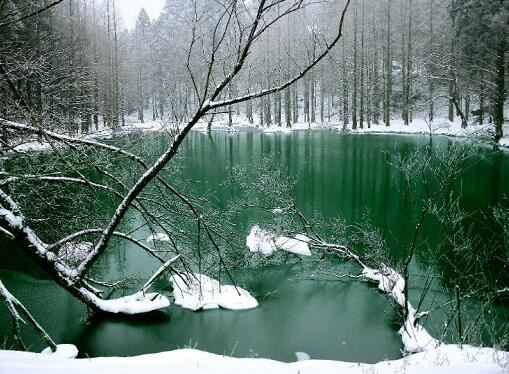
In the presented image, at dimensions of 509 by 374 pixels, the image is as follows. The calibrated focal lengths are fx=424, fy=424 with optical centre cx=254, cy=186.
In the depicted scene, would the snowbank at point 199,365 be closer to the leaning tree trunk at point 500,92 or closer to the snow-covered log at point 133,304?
the snow-covered log at point 133,304

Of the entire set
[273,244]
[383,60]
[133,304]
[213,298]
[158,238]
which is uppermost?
[383,60]

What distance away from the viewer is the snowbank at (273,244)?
41.7 feet

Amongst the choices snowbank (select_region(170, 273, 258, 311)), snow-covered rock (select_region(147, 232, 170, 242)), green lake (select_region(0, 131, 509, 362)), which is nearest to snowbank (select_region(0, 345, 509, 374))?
snow-covered rock (select_region(147, 232, 170, 242))

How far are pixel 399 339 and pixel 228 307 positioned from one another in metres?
3.71

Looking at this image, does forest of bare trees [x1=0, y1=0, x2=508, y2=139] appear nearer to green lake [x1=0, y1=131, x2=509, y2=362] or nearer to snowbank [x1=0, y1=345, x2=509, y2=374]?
green lake [x1=0, y1=131, x2=509, y2=362]

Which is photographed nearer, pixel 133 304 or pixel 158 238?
pixel 158 238

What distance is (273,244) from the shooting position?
42.8 ft

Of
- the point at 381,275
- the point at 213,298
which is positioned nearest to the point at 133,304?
the point at 213,298

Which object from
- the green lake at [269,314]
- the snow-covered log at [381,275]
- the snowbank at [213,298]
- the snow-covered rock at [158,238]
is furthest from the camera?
the snowbank at [213,298]

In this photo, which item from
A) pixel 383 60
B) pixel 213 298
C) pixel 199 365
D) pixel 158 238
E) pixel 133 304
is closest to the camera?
pixel 199 365

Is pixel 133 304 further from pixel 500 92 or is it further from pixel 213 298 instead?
pixel 500 92

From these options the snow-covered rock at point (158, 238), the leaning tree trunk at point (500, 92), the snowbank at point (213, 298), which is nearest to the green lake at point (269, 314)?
the snowbank at point (213, 298)

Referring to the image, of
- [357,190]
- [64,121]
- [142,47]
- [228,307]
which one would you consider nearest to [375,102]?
[357,190]

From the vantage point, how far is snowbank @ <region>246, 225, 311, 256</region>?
501 inches
